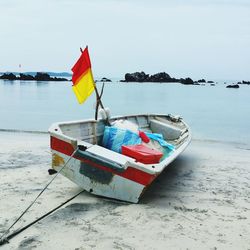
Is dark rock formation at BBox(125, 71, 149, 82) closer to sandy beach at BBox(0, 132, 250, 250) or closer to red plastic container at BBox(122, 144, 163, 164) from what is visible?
sandy beach at BBox(0, 132, 250, 250)

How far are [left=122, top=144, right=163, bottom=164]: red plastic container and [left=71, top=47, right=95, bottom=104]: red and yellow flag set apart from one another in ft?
4.62

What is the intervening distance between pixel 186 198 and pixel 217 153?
528cm

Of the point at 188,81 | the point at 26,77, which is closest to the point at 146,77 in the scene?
the point at 188,81

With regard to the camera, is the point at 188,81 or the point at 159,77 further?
the point at 188,81

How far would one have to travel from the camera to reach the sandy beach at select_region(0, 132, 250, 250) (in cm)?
438

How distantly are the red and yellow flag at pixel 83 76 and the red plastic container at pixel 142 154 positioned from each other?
1408 mm

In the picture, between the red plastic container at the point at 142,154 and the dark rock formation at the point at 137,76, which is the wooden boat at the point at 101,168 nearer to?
the red plastic container at the point at 142,154

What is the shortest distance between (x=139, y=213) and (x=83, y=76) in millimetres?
2866

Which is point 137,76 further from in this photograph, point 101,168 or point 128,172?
point 128,172

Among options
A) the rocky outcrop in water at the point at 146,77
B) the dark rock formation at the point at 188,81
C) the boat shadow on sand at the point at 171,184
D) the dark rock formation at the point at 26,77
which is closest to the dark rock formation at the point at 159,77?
the rocky outcrop in water at the point at 146,77

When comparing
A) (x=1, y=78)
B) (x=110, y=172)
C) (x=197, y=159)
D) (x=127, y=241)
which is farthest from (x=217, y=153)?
(x=1, y=78)

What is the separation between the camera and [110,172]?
545cm

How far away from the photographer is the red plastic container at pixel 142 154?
5.86 meters

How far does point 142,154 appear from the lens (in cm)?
588
